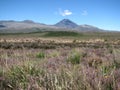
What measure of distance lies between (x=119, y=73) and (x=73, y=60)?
463 cm

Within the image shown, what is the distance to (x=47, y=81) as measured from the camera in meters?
4.34

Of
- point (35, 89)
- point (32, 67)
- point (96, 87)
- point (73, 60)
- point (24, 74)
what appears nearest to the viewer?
point (96, 87)

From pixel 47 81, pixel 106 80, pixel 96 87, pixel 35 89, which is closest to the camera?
pixel 96 87

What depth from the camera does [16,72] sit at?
539 cm

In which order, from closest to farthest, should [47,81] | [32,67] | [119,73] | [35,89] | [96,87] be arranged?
[96,87], [35,89], [47,81], [119,73], [32,67]

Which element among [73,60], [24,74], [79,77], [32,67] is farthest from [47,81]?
[73,60]

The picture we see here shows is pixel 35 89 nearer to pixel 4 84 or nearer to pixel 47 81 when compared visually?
pixel 47 81

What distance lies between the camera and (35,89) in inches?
148

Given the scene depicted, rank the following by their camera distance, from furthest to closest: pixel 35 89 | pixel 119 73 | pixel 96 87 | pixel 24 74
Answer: pixel 24 74 → pixel 119 73 → pixel 35 89 → pixel 96 87

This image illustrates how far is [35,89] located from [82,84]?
2.37ft

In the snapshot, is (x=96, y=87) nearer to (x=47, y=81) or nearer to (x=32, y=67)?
(x=47, y=81)

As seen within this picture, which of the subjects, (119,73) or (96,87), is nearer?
(96,87)

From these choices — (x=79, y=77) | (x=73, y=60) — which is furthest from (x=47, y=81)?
(x=73, y=60)

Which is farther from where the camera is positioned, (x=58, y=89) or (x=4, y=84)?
(x=4, y=84)
